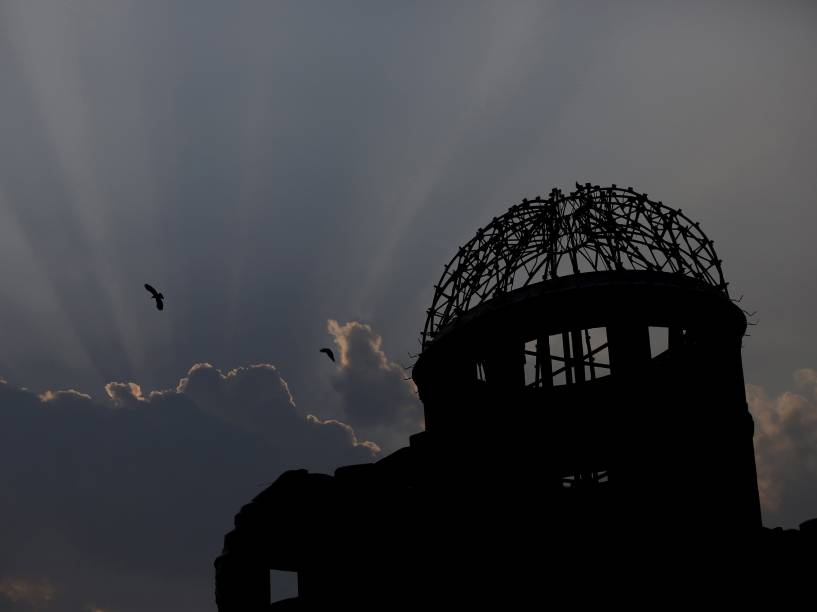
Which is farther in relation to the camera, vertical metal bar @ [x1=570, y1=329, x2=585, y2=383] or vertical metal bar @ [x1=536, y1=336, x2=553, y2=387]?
vertical metal bar @ [x1=570, y1=329, x2=585, y2=383]

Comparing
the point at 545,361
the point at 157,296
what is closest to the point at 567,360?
the point at 545,361

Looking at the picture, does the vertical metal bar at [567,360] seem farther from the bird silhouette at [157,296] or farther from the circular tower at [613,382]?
the bird silhouette at [157,296]

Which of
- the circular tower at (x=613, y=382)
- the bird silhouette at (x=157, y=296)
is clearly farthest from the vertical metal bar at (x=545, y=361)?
the bird silhouette at (x=157, y=296)

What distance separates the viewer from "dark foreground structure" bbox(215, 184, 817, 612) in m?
24.8

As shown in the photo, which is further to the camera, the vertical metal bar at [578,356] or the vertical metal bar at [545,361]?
the vertical metal bar at [578,356]

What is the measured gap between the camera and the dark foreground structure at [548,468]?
24.8 metres

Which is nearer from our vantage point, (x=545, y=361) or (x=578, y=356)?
(x=545, y=361)

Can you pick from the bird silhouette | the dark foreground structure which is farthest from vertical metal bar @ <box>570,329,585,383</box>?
the bird silhouette

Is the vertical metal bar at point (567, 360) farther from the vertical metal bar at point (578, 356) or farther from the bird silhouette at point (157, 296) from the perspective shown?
the bird silhouette at point (157, 296)

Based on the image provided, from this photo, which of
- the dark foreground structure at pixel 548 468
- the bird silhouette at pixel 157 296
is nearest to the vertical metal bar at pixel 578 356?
the dark foreground structure at pixel 548 468

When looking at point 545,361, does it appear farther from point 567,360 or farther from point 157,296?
point 157,296

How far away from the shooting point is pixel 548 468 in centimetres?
2789

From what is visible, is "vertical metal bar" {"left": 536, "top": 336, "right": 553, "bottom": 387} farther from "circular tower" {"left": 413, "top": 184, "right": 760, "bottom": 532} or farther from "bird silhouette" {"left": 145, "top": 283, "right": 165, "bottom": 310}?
"bird silhouette" {"left": 145, "top": 283, "right": 165, "bottom": 310}

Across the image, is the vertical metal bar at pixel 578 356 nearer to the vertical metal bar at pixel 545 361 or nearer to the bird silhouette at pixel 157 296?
the vertical metal bar at pixel 545 361
